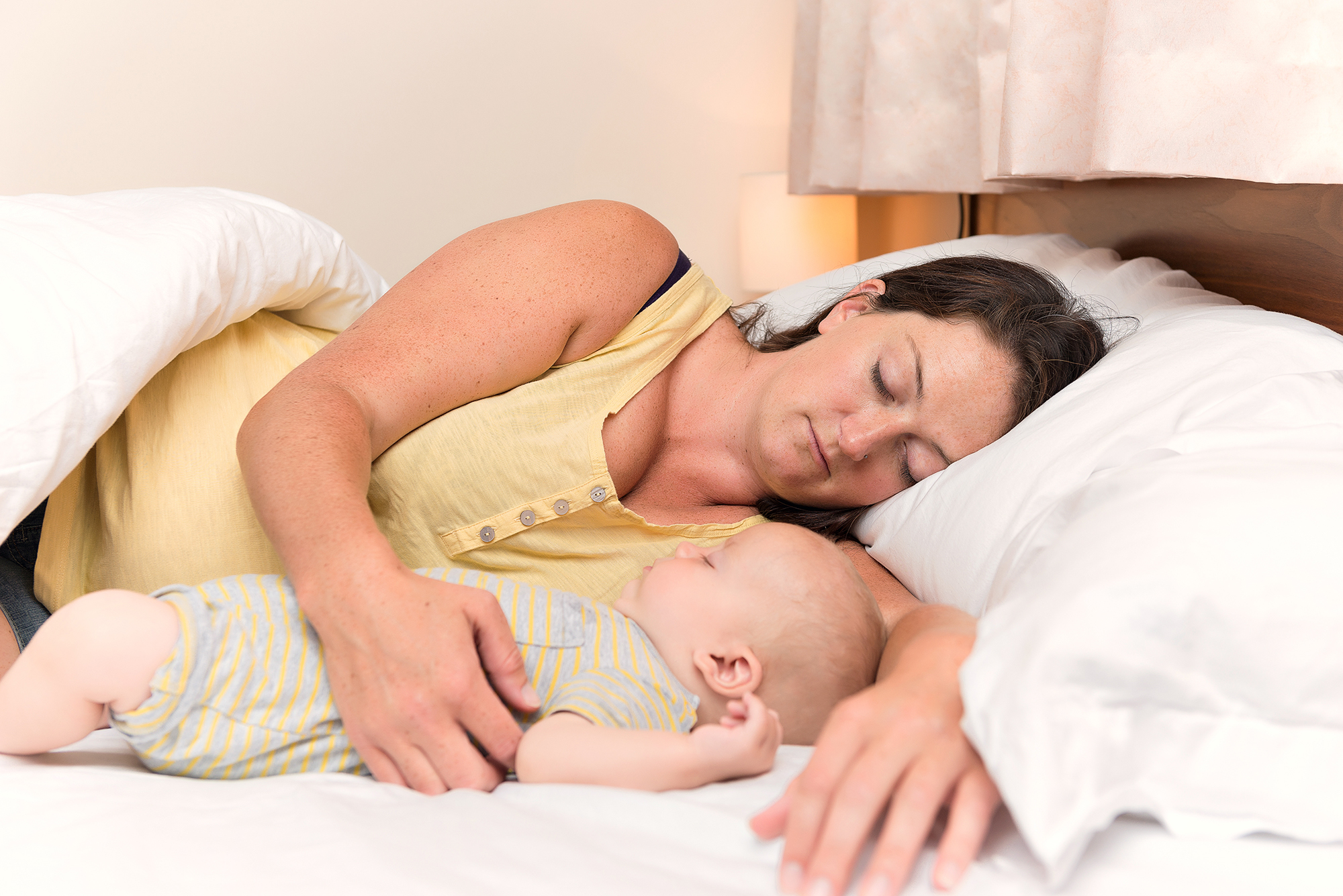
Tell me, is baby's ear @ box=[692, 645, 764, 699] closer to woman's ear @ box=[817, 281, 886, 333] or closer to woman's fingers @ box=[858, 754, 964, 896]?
woman's fingers @ box=[858, 754, 964, 896]

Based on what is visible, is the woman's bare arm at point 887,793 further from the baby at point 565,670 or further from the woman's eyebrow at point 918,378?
the woman's eyebrow at point 918,378

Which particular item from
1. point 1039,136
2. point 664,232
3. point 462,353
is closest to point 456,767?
point 462,353

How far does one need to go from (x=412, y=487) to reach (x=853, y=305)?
0.74 m

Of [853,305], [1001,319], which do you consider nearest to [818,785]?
[1001,319]

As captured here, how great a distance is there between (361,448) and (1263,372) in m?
0.96

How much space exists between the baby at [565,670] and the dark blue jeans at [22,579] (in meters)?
0.35

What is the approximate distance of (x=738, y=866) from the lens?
24.3 inches

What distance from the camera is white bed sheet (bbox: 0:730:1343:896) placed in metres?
0.57

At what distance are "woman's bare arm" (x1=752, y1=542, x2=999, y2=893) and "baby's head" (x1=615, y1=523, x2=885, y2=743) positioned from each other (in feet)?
A: 0.83

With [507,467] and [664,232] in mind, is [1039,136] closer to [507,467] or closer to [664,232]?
[664,232]

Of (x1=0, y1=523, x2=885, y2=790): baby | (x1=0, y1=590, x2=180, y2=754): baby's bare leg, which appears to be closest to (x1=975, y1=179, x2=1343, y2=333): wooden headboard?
(x1=0, y1=523, x2=885, y2=790): baby

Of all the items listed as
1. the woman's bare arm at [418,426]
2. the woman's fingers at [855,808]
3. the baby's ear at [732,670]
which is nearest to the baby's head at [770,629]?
the baby's ear at [732,670]

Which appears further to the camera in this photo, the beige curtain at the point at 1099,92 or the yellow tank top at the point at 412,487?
the yellow tank top at the point at 412,487

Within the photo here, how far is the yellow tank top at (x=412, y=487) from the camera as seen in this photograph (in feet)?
3.56
